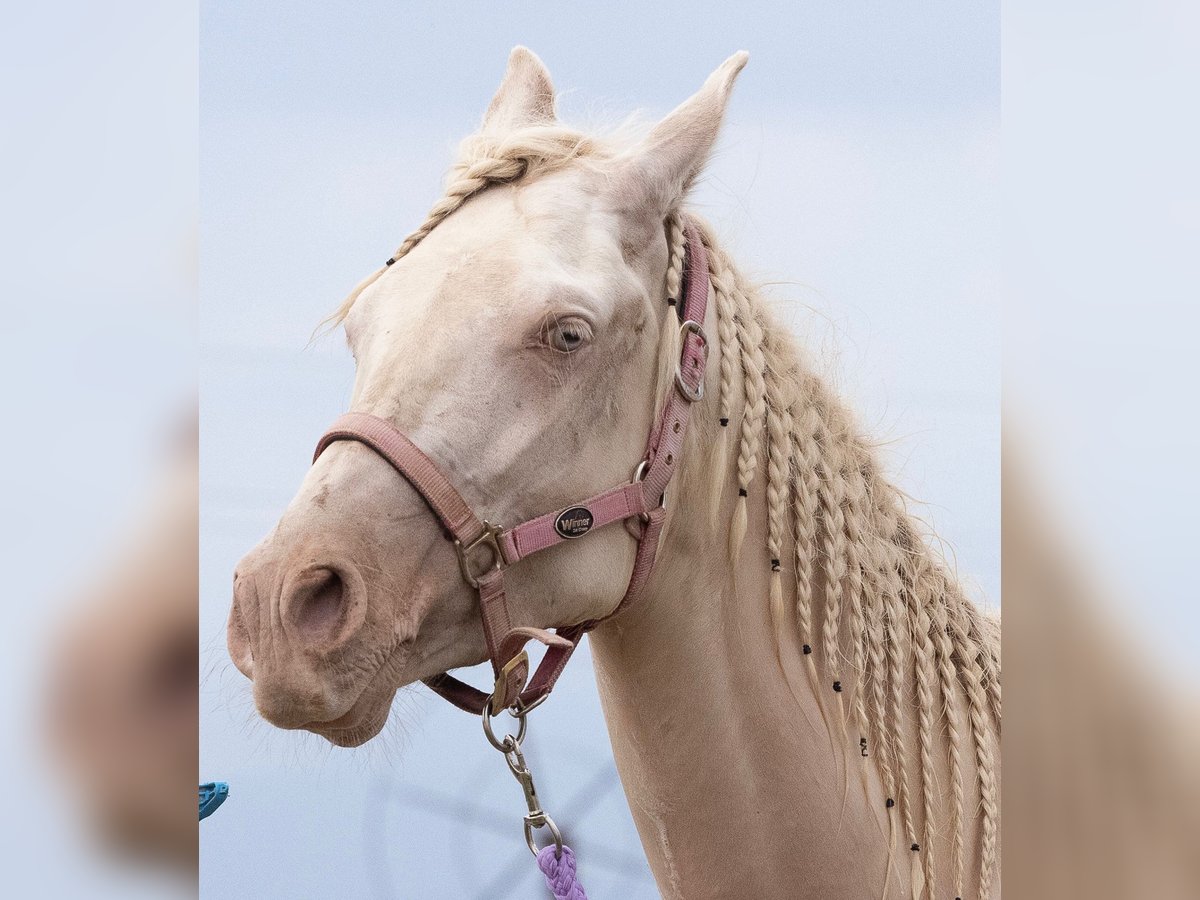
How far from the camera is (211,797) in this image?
181cm

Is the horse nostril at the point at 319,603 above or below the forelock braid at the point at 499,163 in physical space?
below

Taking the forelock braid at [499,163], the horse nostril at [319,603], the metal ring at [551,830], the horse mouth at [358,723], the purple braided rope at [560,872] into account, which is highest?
the forelock braid at [499,163]

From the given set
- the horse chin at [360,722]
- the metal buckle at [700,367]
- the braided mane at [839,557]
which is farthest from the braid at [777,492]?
the horse chin at [360,722]

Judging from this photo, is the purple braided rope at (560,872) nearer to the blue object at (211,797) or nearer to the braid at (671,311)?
the blue object at (211,797)

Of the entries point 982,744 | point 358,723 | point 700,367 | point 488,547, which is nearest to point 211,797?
point 358,723

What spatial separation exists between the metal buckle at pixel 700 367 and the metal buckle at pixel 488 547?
32cm

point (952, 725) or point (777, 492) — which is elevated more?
point (777, 492)

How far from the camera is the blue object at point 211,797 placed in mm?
1785

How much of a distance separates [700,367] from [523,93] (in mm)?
566

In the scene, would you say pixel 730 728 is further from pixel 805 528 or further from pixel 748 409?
pixel 748 409

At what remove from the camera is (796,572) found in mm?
1547

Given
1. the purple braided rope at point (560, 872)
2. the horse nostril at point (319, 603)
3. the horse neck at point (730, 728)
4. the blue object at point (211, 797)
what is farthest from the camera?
the blue object at point (211, 797)
